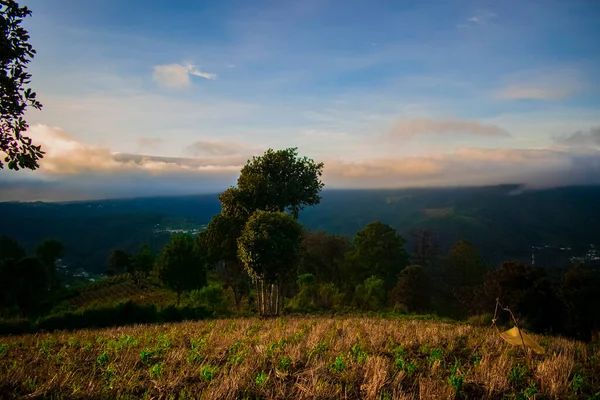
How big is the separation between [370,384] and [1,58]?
1212cm

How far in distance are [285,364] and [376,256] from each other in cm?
5354

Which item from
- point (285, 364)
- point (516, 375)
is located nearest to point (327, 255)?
point (285, 364)

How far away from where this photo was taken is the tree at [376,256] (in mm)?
62344

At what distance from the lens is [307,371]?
10289 mm

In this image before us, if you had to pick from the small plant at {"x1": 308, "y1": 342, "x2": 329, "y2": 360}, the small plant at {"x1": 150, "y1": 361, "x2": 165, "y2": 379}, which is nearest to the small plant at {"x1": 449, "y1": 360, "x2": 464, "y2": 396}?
the small plant at {"x1": 308, "y1": 342, "x2": 329, "y2": 360}

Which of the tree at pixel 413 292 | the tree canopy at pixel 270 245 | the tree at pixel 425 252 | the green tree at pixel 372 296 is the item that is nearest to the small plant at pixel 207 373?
the tree canopy at pixel 270 245

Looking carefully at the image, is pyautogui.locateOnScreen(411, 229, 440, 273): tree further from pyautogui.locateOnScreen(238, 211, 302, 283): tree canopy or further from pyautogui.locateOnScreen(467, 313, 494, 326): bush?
pyautogui.locateOnScreen(238, 211, 302, 283): tree canopy

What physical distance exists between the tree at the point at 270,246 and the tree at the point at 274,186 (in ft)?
13.9

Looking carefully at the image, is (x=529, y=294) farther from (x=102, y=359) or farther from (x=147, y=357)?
(x=102, y=359)

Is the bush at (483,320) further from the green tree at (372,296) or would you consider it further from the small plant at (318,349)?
the small plant at (318,349)

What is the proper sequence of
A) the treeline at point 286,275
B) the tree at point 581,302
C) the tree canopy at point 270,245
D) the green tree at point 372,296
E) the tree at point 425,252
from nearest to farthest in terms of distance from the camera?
the tree canopy at point 270,245 < the treeline at point 286,275 < the tree at point 581,302 < the green tree at point 372,296 < the tree at point 425,252

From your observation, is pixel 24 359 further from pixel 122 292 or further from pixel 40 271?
pixel 122 292

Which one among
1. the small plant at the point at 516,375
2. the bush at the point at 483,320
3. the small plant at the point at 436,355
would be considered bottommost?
the bush at the point at 483,320

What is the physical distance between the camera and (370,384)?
9266mm
